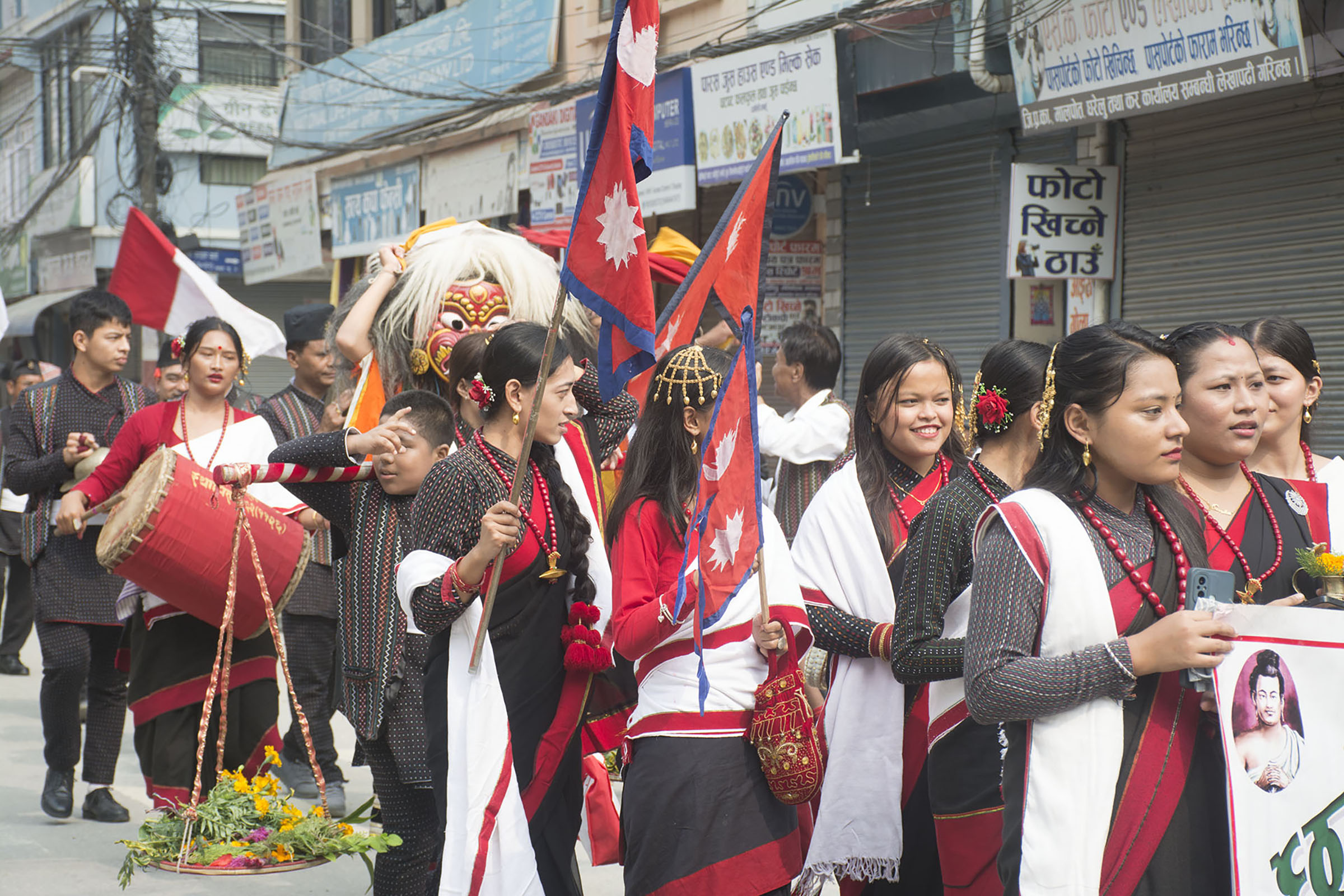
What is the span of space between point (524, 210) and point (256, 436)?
870cm

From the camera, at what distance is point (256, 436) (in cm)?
584

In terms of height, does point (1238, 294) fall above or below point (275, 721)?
above

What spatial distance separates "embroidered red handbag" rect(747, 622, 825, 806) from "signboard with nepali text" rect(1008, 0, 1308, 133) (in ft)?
15.3

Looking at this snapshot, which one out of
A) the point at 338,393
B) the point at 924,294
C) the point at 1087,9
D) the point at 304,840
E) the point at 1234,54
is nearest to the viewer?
the point at 304,840

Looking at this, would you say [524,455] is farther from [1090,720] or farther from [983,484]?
[1090,720]

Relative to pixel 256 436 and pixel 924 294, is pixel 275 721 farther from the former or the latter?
pixel 924 294

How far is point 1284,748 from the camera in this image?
7.57ft

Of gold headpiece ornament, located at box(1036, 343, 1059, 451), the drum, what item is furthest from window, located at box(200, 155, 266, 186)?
gold headpiece ornament, located at box(1036, 343, 1059, 451)

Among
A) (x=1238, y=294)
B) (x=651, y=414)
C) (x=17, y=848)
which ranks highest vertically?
(x=1238, y=294)

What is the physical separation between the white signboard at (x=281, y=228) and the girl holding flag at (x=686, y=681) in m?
14.3

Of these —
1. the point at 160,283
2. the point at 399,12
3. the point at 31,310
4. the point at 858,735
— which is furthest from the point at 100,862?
the point at 31,310

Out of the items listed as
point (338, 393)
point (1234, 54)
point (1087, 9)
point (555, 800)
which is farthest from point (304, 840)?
point (1087, 9)

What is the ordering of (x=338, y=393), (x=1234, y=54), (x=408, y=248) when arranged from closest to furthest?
(x=408, y=248) → (x=338, y=393) → (x=1234, y=54)

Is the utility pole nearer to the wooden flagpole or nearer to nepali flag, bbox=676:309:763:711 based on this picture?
the wooden flagpole
